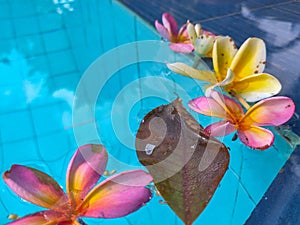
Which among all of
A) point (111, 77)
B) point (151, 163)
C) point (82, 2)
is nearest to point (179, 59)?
point (111, 77)

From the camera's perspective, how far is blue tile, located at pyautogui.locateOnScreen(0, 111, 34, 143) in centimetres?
104

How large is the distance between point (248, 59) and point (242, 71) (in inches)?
1.1

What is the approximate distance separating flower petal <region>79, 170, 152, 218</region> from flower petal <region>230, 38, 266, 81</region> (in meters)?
0.37

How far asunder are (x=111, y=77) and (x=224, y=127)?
591 millimetres

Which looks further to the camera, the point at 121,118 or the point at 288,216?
the point at 121,118

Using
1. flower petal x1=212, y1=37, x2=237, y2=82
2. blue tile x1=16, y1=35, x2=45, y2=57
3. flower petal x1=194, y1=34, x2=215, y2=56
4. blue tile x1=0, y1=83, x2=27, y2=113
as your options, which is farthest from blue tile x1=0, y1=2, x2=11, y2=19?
flower petal x1=212, y1=37, x2=237, y2=82

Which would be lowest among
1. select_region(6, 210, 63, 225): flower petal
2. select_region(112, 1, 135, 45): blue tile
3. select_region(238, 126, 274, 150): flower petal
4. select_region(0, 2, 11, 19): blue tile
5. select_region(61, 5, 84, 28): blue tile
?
select_region(0, 2, 11, 19): blue tile

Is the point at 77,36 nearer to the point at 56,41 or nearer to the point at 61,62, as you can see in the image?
the point at 56,41

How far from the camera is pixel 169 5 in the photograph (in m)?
1.56

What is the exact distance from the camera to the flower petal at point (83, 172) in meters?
0.51

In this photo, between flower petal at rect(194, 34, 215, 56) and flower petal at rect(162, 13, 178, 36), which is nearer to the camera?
flower petal at rect(194, 34, 215, 56)

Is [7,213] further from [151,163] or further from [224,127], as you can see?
A: [224,127]

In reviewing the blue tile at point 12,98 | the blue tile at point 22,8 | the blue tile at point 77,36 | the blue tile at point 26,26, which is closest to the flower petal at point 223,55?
the blue tile at point 12,98

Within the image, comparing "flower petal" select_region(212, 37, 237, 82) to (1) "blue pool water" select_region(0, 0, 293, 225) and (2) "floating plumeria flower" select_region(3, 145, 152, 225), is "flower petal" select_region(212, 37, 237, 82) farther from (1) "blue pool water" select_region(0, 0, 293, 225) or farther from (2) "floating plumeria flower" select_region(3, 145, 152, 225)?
(2) "floating plumeria flower" select_region(3, 145, 152, 225)
